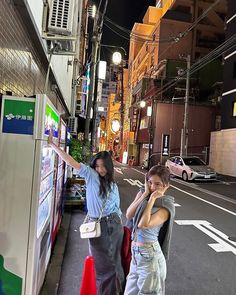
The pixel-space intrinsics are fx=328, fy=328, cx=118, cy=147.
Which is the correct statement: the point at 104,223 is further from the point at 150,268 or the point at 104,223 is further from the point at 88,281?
the point at 150,268

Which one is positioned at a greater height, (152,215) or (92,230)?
(152,215)

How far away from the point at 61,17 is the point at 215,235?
606 cm

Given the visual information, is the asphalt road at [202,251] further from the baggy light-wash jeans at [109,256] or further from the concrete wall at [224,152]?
the concrete wall at [224,152]

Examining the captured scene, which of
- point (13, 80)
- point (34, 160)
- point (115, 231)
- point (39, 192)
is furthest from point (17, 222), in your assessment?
point (13, 80)

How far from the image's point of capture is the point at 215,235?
789cm

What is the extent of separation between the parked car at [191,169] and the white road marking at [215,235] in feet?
39.2

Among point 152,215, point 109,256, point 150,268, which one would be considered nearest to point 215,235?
point 109,256

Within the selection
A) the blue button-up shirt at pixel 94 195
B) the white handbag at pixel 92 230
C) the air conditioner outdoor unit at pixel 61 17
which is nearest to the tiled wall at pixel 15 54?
the air conditioner outdoor unit at pixel 61 17

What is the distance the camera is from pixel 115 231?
12.5 ft

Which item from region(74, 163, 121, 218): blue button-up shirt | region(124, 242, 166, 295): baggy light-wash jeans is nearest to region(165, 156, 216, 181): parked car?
region(74, 163, 121, 218): blue button-up shirt

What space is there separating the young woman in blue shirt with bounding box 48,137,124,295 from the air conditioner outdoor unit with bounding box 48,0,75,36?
5.47ft

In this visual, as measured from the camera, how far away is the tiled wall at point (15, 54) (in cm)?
341

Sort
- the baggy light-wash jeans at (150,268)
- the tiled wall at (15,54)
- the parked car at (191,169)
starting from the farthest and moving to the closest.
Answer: the parked car at (191,169) → the tiled wall at (15,54) → the baggy light-wash jeans at (150,268)

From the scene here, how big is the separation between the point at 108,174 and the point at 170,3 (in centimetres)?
5067
